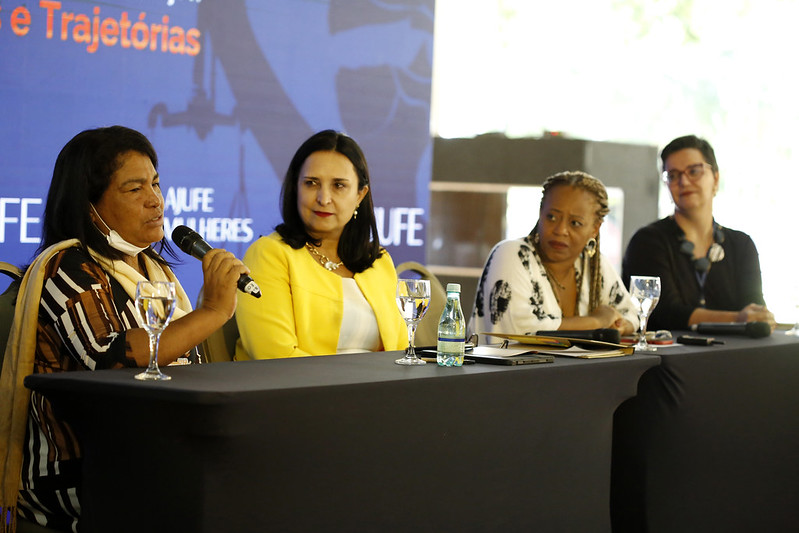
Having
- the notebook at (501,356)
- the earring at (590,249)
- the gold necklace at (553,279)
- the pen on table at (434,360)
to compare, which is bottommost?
the pen on table at (434,360)

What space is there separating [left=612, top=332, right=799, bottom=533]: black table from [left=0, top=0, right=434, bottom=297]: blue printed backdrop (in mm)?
1901

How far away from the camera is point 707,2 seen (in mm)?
8883

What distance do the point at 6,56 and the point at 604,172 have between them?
413 cm

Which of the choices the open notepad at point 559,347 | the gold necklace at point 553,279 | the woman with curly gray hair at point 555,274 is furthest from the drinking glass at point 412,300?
the gold necklace at point 553,279

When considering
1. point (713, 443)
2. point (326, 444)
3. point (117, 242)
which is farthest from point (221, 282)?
point (713, 443)

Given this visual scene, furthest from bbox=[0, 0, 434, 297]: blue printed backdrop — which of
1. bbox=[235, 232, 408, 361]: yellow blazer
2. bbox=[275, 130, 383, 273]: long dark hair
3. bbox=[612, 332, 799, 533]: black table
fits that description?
bbox=[612, 332, 799, 533]: black table

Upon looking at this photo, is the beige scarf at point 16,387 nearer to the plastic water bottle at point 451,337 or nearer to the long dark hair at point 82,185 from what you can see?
the long dark hair at point 82,185

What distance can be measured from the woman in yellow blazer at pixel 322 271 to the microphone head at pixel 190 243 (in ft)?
1.34

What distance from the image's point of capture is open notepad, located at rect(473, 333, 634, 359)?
225 centimetres

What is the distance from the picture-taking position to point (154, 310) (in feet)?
5.26

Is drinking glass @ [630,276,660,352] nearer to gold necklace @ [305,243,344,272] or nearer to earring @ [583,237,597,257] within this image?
earring @ [583,237,597,257]

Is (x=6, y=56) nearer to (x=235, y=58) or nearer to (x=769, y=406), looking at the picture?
(x=235, y=58)

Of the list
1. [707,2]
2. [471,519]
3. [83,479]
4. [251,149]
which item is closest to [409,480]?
[471,519]

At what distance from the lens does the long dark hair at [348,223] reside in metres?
2.65
